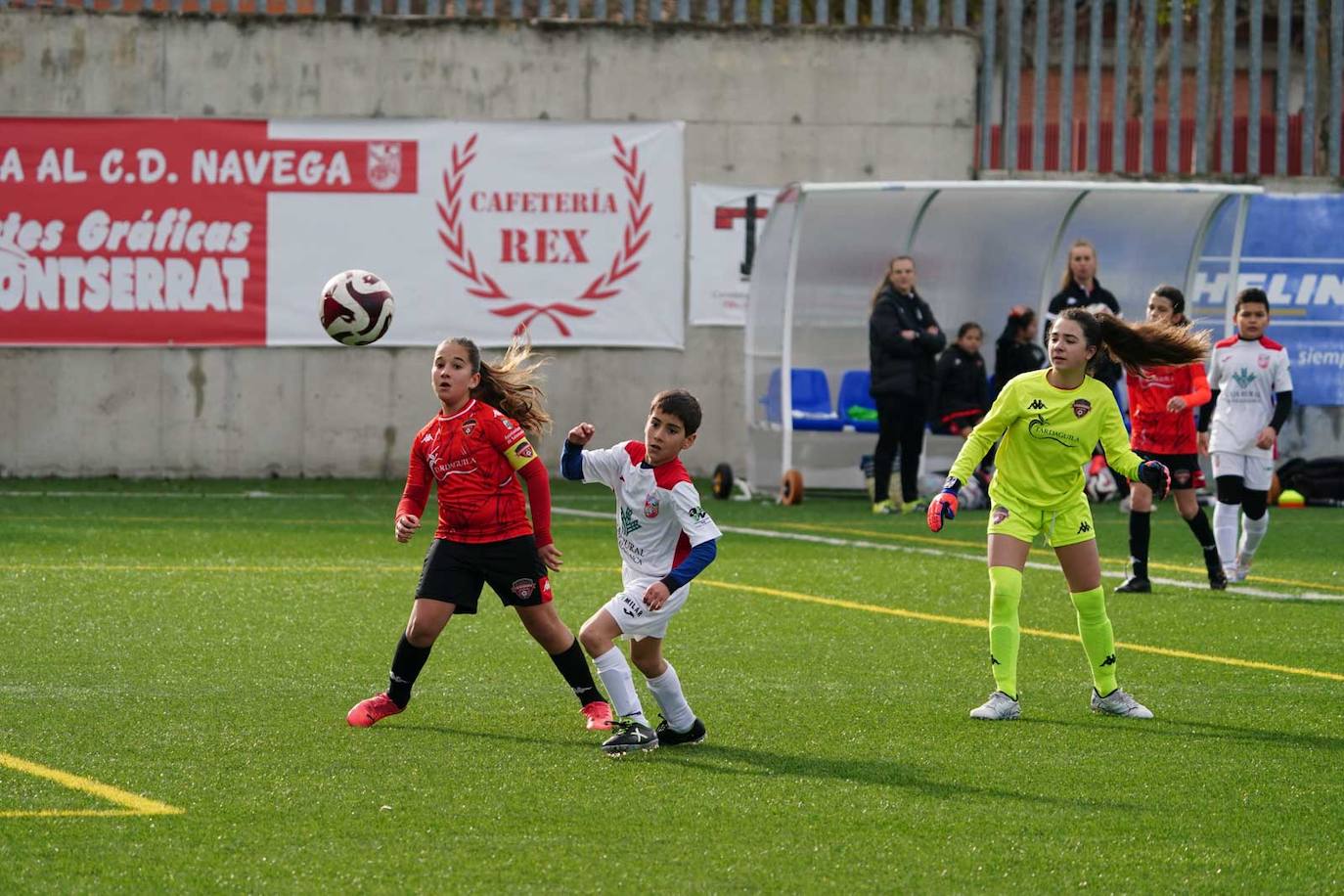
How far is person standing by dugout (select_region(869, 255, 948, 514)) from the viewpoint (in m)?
16.5

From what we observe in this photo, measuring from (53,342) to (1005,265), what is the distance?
9.68m

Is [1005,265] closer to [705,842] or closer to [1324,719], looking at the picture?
[1324,719]

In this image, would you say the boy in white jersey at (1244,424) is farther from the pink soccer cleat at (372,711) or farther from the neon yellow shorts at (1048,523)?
the pink soccer cleat at (372,711)

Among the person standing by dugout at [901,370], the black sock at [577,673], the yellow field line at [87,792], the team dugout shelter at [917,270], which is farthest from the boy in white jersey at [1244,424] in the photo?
the yellow field line at [87,792]

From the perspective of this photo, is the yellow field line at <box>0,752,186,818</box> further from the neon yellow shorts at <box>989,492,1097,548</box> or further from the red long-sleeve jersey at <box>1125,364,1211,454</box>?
the red long-sleeve jersey at <box>1125,364,1211,454</box>

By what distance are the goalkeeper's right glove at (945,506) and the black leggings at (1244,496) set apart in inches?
197

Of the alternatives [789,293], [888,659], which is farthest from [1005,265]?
[888,659]

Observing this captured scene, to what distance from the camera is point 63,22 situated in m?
19.9

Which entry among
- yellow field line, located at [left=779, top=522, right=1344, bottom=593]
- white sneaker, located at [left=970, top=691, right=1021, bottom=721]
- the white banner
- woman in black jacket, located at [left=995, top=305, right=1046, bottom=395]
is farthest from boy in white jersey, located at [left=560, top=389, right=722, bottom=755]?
the white banner

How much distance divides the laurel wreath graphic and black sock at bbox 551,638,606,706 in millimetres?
13058

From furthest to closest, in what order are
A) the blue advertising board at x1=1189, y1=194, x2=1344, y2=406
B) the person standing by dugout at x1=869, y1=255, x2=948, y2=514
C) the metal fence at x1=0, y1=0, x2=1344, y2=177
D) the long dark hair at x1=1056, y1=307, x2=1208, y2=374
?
the metal fence at x1=0, y1=0, x2=1344, y2=177
the blue advertising board at x1=1189, y1=194, x2=1344, y2=406
the person standing by dugout at x1=869, y1=255, x2=948, y2=514
the long dark hair at x1=1056, y1=307, x2=1208, y2=374

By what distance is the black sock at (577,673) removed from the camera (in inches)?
287

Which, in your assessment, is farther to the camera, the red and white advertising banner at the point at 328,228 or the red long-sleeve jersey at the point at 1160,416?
the red and white advertising banner at the point at 328,228

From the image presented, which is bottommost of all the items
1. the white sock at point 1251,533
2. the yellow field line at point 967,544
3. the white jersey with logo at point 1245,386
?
the yellow field line at point 967,544
